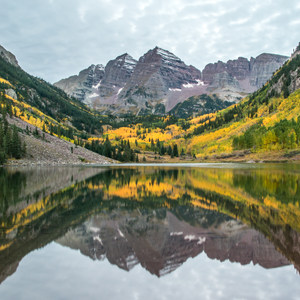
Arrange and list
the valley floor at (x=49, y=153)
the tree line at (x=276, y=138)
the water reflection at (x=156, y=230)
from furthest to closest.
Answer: the tree line at (x=276, y=138)
the valley floor at (x=49, y=153)
the water reflection at (x=156, y=230)

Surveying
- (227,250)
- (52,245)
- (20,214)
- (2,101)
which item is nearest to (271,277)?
(227,250)

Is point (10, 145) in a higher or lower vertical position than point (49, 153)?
higher

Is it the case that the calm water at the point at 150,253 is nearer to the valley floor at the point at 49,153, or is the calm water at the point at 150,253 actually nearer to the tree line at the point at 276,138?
the valley floor at the point at 49,153

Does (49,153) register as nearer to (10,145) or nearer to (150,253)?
(10,145)

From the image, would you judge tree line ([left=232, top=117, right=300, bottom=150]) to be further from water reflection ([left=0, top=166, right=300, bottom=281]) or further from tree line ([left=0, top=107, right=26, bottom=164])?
tree line ([left=0, top=107, right=26, bottom=164])

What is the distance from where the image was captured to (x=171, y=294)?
A: 8.46m

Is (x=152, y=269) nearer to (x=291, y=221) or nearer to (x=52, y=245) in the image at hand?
(x=52, y=245)

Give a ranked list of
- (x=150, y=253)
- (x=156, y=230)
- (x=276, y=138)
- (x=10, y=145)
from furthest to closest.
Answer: (x=276, y=138) → (x=10, y=145) → (x=156, y=230) → (x=150, y=253)

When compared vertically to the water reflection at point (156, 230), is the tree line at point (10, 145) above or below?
above

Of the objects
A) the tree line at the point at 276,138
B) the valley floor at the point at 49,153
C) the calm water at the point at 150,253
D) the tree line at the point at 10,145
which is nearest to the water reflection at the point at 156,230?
the calm water at the point at 150,253

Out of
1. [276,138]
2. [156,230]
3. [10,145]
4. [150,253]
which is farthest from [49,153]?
[150,253]

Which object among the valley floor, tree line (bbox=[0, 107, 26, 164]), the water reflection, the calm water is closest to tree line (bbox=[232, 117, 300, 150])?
the valley floor

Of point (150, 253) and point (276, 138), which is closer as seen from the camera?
point (150, 253)

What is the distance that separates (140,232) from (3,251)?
685cm
